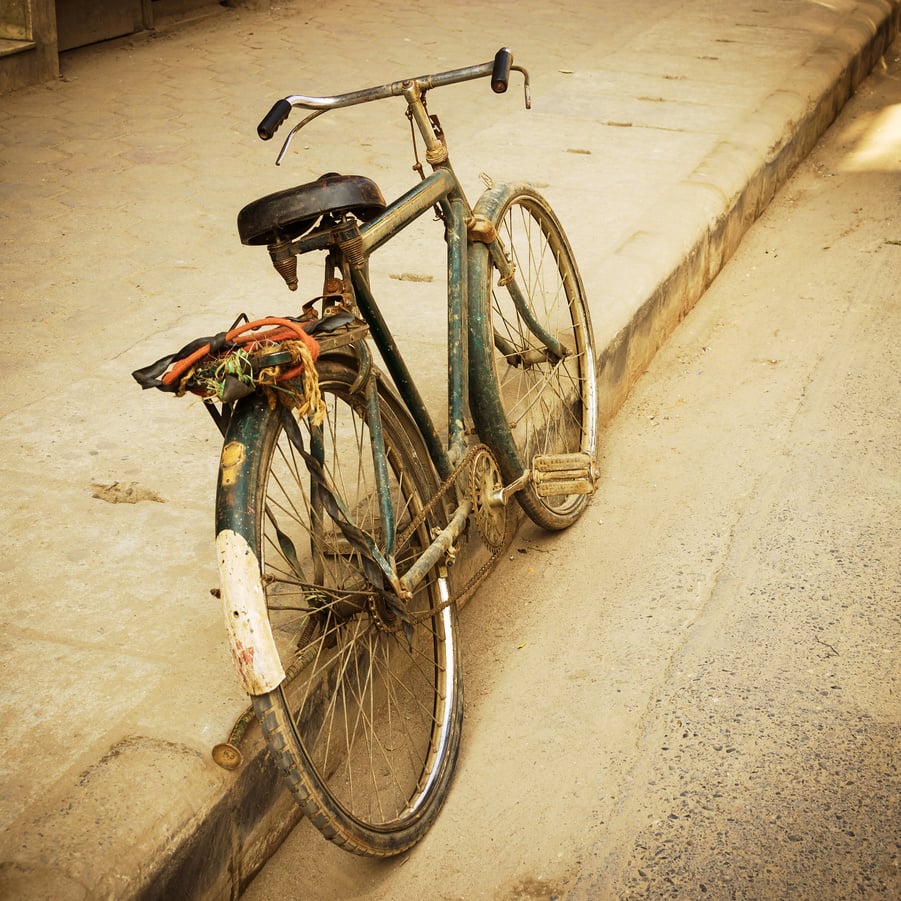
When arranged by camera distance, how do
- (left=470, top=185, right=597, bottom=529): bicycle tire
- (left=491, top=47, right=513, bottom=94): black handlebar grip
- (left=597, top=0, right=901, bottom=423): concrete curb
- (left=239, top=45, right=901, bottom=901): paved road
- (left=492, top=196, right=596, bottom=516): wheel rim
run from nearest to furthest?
(left=239, top=45, right=901, bottom=901): paved road
(left=491, top=47, right=513, bottom=94): black handlebar grip
(left=470, top=185, right=597, bottom=529): bicycle tire
(left=492, top=196, right=596, bottom=516): wheel rim
(left=597, top=0, right=901, bottom=423): concrete curb

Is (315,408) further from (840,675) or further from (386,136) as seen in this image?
(386,136)

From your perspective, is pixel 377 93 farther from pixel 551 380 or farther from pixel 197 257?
pixel 197 257

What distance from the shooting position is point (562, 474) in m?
3.13

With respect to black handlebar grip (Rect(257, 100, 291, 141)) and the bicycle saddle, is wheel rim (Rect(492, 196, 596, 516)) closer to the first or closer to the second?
black handlebar grip (Rect(257, 100, 291, 141))

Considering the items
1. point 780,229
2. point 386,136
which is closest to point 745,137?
point 780,229

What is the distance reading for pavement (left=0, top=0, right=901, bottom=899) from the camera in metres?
2.02

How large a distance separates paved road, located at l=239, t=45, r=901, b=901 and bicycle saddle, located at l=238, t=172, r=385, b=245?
125cm

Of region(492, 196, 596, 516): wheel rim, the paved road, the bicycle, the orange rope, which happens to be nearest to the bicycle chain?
the bicycle

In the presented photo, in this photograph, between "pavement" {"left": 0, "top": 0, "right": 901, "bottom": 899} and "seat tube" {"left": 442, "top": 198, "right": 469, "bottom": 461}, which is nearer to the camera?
"pavement" {"left": 0, "top": 0, "right": 901, "bottom": 899}

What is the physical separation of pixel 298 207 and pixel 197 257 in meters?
2.58

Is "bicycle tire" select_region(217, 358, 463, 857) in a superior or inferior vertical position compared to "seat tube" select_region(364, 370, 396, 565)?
inferior

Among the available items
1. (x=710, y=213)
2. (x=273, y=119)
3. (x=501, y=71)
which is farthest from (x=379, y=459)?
(x=710, y=213)

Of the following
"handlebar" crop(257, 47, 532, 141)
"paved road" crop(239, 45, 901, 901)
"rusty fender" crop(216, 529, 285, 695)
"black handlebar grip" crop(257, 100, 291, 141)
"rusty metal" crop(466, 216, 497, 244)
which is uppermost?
"handlebar" crop(257, 47, 532, 141)

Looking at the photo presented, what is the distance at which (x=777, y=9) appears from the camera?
9156 mm
